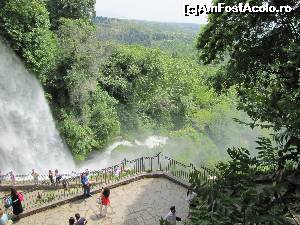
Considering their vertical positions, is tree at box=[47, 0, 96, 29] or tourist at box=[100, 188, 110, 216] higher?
tree at box=[47, 0, 96, 29]

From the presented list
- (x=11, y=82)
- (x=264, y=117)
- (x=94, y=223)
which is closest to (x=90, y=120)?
(x=11, y=82)

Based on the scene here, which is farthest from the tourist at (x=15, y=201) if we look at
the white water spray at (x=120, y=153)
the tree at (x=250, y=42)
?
the white water spray at (x=120, y=153)

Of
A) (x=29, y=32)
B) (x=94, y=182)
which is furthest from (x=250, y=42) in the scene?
(x=29, y=32)

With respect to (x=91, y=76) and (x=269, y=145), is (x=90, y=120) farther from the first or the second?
(x=269, y=145)

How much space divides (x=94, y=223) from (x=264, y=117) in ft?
34.3

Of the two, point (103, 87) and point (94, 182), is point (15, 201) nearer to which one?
point (94, 182)

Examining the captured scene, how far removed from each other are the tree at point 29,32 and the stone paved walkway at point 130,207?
16.0m

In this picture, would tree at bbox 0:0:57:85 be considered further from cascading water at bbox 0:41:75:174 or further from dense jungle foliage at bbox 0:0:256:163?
cascading water at bbox 0:41:75:174

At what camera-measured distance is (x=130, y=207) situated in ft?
47.6

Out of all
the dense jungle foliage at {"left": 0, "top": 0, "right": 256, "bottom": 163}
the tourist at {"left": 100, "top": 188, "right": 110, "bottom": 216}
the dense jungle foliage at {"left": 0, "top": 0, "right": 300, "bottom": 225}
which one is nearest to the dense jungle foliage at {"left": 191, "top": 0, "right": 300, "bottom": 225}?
the dense jungle foliage at {"left": 0, "top": 0, "right": 300, "bottom": 225}

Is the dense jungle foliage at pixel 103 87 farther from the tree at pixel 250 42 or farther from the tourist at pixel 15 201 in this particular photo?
the tourist at pixel 15 201

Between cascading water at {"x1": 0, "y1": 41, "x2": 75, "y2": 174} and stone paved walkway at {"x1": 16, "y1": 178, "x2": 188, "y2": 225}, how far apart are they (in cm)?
1654

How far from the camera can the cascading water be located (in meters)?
30.0

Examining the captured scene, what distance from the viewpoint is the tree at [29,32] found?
90.4 feet
